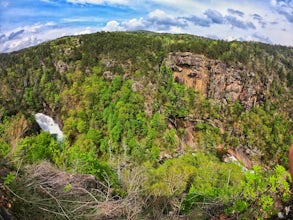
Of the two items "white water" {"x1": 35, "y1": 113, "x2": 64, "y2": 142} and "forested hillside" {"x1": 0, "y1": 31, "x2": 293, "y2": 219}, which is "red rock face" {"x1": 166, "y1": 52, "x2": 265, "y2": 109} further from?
"white water" {"x1": 35, "y1": 113, "x2": 64, "y2": 142}

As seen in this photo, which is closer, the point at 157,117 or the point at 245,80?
the point at 157,117

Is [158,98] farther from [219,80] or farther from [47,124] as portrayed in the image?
[47,124]

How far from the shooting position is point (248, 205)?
729 centimetres

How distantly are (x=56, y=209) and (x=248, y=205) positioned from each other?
4201 millimetres

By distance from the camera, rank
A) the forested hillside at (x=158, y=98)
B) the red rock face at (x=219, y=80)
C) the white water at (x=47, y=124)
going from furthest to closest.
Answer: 1. the white water at (x=47, y=124)
2. the red rock face at (x=219, y=80)
3. the forested hillside at (x=158, y=98)

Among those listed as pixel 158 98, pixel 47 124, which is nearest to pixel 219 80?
pixel 158 98

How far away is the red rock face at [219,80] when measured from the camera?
2874 inches

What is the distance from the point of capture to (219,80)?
73438 mm

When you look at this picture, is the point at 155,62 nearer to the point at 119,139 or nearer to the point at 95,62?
the point at 95,62

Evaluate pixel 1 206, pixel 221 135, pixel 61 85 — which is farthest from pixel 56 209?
pixel 61 85

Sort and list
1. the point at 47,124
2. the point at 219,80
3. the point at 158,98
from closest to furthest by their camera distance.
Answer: the point at 219,80
the point at 158,98
the point at 47,124

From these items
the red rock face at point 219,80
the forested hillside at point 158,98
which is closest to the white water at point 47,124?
the forested hillside at point 158,98

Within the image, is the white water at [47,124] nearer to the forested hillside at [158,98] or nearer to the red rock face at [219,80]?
the forested hillside at [158,98]

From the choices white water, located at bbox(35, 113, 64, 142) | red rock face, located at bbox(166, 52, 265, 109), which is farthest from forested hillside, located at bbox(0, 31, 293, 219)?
white water, located at bbox(35, 113, 64, 142)
